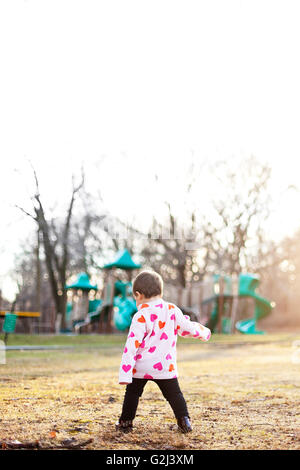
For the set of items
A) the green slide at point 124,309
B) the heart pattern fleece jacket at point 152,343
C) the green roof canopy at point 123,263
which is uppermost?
the green roof canopy at point 123,263

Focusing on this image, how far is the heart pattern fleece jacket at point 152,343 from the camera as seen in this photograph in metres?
4.14

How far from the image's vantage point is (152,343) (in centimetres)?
422

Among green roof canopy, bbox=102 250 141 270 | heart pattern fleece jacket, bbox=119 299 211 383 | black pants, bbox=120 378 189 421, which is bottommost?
black pants, bbox=120 378 189 421

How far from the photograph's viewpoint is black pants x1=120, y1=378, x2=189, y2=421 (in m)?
4.10

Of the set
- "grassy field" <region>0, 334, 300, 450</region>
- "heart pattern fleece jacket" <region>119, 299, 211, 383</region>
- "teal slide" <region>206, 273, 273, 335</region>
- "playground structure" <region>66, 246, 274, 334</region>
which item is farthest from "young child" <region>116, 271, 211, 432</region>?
"teal slide" <region>206, 273, 273, 335</region>

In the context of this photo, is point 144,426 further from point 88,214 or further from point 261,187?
point 261,187

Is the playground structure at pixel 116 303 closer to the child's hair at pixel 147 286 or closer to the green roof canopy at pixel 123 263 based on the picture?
the green roof canopy at pixel 123 263

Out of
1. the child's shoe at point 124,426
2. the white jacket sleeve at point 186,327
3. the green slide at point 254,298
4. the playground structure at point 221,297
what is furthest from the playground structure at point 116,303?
the child's shoe at point 124,426

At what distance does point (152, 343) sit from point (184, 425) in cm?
59

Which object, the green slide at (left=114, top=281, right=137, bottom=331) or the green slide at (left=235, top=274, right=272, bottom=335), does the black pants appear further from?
the green slide at (left=235, top=274, right=272, bottom=335)

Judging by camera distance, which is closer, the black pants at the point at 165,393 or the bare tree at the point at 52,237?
the black pants at the point at 165,393

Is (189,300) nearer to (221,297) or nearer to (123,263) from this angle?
(221,297)

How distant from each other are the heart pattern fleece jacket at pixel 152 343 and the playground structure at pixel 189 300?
65.1 feet
